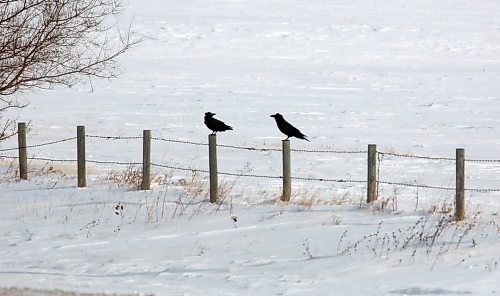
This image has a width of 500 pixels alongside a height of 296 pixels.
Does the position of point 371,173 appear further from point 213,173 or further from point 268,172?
point 268,172

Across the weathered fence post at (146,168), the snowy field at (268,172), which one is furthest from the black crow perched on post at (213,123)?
the weathered fence post at (146,168)

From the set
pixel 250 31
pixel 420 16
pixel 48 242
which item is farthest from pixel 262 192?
Answer: pixel 420 16

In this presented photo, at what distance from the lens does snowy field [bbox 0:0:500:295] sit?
34.0 ft

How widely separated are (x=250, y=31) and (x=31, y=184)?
1611 inches

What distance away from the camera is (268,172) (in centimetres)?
1995

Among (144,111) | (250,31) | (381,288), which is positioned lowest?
(381,288)

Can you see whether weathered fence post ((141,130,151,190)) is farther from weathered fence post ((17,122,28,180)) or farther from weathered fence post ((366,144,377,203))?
weathered fence post ((366,144,377,203))

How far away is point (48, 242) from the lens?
39.7ft

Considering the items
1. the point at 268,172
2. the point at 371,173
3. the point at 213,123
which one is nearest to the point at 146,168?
the point at 213,123

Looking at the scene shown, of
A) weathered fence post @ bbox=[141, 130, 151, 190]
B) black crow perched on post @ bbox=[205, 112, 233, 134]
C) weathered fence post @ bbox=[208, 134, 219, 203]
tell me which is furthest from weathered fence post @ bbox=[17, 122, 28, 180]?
weathered fence post @ bbox=[208, 134, 219, 203]

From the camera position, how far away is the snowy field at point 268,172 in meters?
10.4

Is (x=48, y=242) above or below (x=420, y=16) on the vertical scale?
below

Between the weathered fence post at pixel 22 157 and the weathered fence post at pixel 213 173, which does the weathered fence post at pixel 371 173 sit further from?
the weathered fence post at pixel 22 157

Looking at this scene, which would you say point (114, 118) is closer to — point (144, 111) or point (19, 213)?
point (144, 111)
